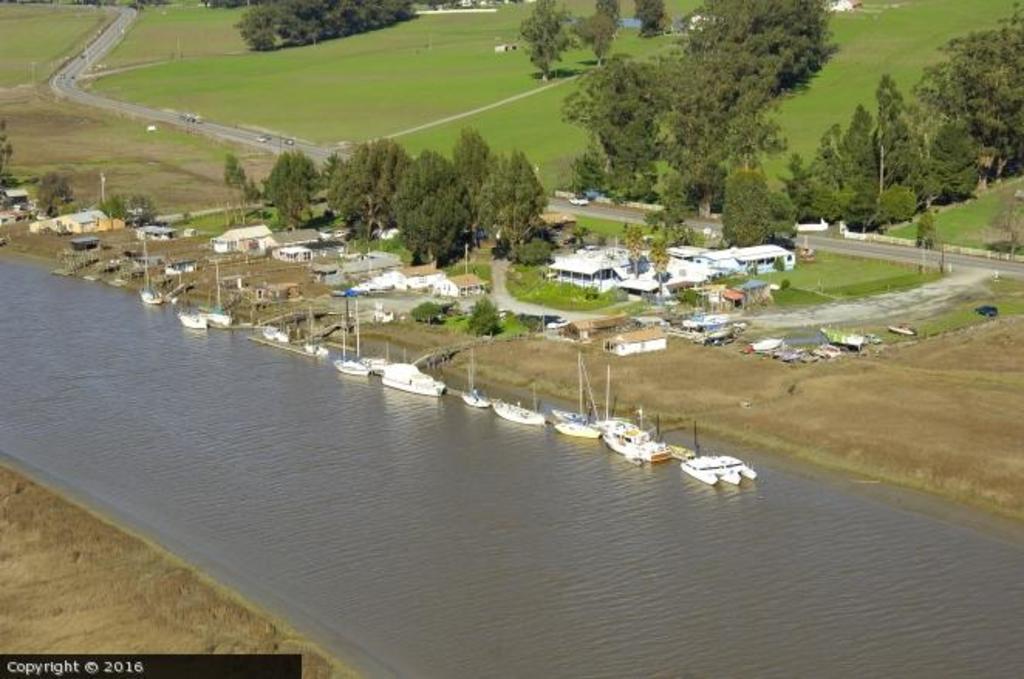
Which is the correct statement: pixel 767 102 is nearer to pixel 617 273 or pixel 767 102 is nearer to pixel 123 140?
pixel 617 273

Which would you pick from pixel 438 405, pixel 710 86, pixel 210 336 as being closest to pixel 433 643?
pixel 438 405

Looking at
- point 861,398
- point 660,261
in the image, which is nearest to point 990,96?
point 660,261

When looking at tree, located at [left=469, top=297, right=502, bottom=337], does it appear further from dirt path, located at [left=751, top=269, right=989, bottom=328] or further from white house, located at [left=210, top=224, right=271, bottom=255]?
white house, located at [left=210, top=224, right=271, bottom=255]

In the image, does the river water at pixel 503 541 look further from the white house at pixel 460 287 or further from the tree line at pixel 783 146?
the tree line at pixel 783 146

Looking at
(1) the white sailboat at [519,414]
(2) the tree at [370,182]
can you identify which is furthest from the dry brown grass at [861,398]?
(2) the tree at [370,182]

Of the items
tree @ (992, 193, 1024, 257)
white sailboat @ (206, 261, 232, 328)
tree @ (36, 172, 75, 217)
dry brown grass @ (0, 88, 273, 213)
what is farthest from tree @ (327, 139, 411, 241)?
tree @ (992, 193, 1024, 257)
